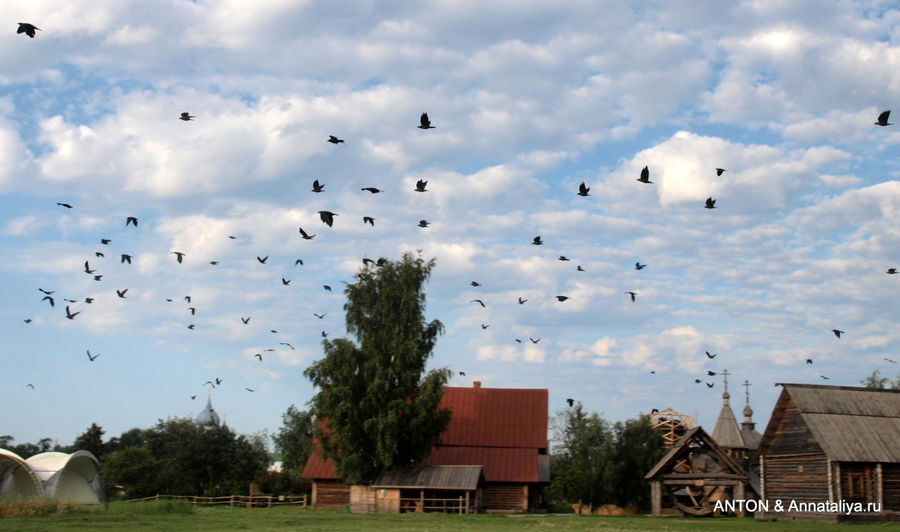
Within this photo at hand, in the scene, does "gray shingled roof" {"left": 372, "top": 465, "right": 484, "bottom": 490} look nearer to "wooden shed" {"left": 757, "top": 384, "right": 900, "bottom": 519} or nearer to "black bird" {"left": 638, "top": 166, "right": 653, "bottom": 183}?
"wooden shed" {"left": 757, "top": 384, "right": 900, "bottom": 519}

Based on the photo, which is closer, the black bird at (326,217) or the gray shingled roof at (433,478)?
the black bird at (326,217)

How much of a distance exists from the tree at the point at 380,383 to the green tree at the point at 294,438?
1720 inches

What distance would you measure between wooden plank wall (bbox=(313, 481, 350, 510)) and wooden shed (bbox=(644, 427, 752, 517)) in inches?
792

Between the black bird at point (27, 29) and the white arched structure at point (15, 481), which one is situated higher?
the black bird at point (27, 29)

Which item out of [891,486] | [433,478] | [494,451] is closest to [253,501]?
[433,478]

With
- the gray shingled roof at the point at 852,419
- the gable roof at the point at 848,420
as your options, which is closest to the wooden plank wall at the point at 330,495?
the gable roof at the point at 848,420

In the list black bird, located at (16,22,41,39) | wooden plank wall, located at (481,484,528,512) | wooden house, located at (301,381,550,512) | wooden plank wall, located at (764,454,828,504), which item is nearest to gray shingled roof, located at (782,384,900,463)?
wooden plank wall, located at (764,454,828,504)

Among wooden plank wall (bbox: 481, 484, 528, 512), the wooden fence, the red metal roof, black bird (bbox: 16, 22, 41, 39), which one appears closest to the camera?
black bird (bbox: 16, 22, 41, 39)

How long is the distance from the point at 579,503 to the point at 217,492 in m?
26.7

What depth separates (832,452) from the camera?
126ft

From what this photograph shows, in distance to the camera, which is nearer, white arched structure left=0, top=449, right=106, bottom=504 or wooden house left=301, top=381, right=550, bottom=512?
white arched structure left=0, top=449, right=106, bottom=504

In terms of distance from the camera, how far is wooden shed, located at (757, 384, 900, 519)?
38.4 m

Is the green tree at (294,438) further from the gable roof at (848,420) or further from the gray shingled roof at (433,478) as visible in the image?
the gable roof at (848,420)

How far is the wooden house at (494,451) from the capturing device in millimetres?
53875
